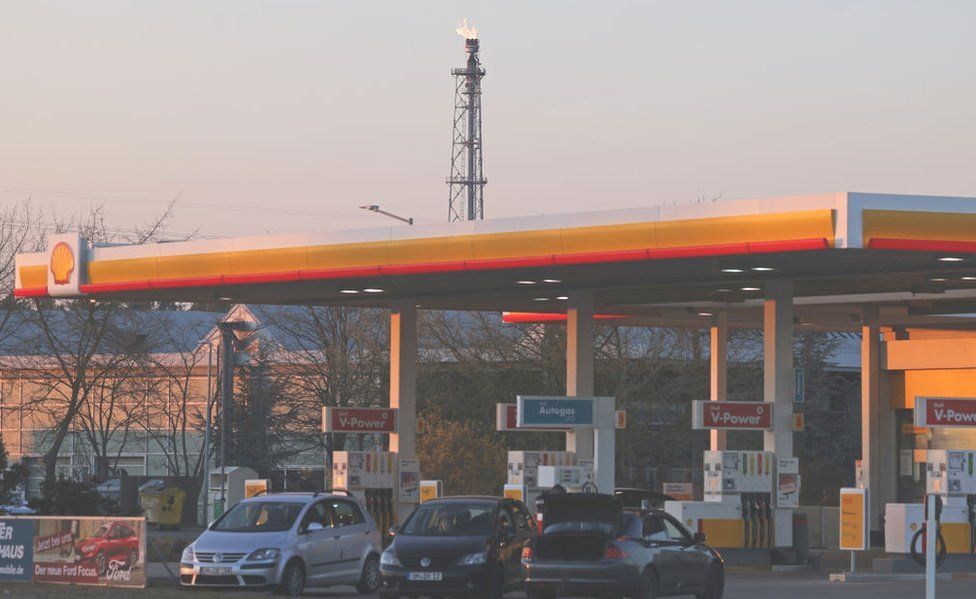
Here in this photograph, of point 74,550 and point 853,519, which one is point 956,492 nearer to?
point 853,519

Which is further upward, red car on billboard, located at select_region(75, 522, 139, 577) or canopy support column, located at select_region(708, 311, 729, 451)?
canopy support column, located at select_region(708, 311, 729, 451)

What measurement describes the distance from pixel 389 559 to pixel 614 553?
3204mm

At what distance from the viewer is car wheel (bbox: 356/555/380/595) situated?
25.6 meters

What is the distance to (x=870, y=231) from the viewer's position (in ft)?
80.8

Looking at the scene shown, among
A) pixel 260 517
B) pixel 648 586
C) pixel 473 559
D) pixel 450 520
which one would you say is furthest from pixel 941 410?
pixel 260 517

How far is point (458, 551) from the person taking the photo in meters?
23.2

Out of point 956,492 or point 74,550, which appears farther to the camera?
point 956,492

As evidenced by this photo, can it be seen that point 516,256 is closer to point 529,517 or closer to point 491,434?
point 529,517

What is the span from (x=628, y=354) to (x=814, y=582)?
95.9ft

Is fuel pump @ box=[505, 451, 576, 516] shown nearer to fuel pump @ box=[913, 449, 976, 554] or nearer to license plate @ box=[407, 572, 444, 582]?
fuel pump @ box=[913, 449, 976, 554]

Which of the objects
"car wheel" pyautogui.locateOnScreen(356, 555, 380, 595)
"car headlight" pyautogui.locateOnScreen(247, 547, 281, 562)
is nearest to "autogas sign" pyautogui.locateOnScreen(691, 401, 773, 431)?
"car wheel" pyautogui.locateOnScreen(356, 555, 380, 595)

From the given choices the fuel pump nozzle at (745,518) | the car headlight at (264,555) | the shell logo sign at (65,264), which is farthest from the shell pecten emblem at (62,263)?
the fuel pump nozzle at (745,518)

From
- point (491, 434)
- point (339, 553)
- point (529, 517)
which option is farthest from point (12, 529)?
point (491, 434)

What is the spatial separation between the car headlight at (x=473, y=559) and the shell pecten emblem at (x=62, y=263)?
14.3 m
